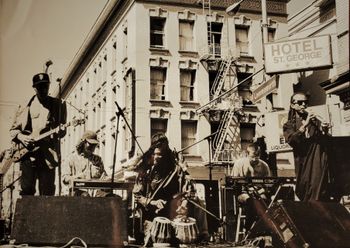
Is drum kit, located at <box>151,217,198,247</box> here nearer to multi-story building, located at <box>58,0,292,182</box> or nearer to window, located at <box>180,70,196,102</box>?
multi-story building, located at <box>58,0,292,182</box>

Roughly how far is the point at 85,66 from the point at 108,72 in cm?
58

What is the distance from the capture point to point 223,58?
19.9 feet

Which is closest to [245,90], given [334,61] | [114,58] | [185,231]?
[334,61]

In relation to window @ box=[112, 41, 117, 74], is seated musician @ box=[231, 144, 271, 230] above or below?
below

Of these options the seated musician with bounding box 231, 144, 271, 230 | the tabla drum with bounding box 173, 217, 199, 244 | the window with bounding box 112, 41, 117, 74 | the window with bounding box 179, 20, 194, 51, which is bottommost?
the tabla drum with bounding box 173, 217, 199, 244

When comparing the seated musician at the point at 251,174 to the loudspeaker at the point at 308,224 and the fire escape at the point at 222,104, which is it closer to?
the fire escape at the point at 222,104

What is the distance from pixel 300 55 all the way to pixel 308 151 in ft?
2.57

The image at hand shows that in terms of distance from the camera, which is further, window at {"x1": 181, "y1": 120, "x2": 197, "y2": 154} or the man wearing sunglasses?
window at {"x1": 181, "y1": 120, "x2": 197, "y2": 154}

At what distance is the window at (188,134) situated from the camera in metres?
5.48

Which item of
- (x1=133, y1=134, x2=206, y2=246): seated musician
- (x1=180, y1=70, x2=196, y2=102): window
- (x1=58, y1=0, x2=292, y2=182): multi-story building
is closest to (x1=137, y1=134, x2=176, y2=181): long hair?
(x1=133, y1=134, x2=206, y2=246): seated musician

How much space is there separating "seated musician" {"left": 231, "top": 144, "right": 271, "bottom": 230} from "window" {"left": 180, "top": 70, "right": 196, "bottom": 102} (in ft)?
4.03

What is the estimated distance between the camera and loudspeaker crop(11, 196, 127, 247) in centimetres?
251

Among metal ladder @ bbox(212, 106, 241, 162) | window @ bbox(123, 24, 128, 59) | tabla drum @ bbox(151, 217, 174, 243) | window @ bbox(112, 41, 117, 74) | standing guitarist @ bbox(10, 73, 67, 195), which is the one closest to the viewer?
standing guitarist @ bbox(10, 73, 67, 195)

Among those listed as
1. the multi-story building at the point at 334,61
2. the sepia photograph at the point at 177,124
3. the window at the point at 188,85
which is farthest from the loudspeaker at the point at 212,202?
the multi-story building at the point at 334,61
